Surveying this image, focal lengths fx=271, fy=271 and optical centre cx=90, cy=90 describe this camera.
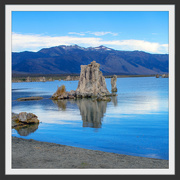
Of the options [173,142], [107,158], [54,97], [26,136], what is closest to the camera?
[173,142]

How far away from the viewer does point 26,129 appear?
19.8m

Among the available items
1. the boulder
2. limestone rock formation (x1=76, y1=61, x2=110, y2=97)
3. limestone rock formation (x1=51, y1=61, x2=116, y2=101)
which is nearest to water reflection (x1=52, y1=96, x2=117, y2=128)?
the boulder

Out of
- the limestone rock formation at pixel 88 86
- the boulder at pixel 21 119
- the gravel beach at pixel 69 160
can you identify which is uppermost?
the limestone rock formation at pixel 88 86

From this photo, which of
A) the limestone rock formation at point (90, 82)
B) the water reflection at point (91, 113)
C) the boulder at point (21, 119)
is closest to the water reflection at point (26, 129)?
the boulder at point (21, 119)

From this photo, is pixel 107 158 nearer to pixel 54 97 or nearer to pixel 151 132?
pixel 151 132

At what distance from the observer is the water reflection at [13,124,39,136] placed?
61.3ft

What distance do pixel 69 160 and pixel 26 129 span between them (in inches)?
413

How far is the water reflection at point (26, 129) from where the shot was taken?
18672 mm

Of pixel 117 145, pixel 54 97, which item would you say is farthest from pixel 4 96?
pixel 54 97

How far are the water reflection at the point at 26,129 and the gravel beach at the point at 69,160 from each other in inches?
261

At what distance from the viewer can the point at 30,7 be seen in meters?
7.93

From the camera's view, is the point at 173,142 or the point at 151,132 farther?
the point at 151,132

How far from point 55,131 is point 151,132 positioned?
6835 mm

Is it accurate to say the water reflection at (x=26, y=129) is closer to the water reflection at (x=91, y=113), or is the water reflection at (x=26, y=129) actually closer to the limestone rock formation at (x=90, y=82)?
the water reflection at (x=91, y=113)
